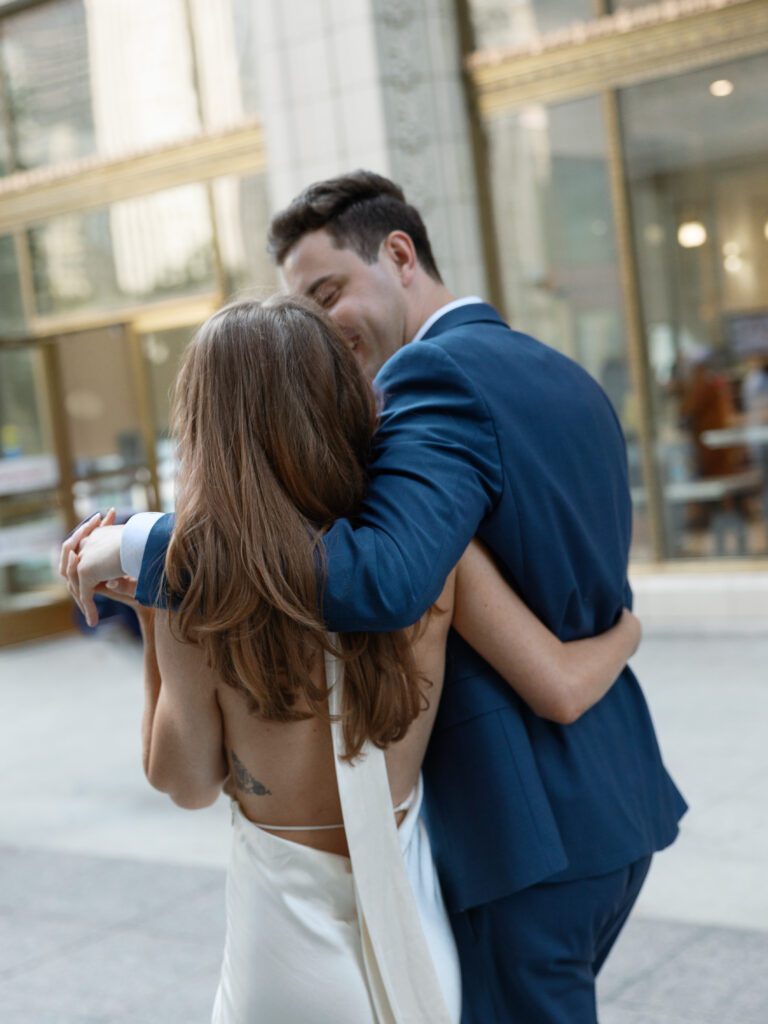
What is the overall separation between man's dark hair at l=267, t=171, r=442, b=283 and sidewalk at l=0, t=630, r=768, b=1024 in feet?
7.48

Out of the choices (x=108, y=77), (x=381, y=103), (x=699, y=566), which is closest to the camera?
(x=699, y=566)

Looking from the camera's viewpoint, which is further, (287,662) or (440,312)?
(440,312)

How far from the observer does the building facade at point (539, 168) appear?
8.75 meters

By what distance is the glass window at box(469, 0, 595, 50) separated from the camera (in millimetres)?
9109

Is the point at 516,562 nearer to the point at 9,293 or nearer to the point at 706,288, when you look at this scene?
the point at 706,288

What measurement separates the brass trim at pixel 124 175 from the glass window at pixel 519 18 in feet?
6.18

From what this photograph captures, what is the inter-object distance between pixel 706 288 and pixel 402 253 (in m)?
7.04

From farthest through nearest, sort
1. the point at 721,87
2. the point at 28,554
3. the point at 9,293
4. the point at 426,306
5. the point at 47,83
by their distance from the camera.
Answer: the point at 9,293, the point at 47,83, the point at 28,554, the point at 721,87, the point at 426,306

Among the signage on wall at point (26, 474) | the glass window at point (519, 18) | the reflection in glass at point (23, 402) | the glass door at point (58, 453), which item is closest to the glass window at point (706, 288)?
the glass window at point (519, 18)

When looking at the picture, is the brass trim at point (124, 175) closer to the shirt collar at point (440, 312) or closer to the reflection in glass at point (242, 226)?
the reflection in glass at point (242, 226)

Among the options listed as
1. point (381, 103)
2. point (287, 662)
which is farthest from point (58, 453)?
point (287, 662)

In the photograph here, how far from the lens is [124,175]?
11.5m

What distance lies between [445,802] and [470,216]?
26.3ft

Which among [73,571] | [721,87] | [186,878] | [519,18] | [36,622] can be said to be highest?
[519,18]
